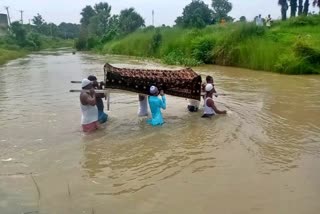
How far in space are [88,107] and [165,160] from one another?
238cm

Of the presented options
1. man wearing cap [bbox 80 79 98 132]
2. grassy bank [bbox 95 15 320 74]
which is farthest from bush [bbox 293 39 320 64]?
man wearing cap [bbox 80 79 98 132]

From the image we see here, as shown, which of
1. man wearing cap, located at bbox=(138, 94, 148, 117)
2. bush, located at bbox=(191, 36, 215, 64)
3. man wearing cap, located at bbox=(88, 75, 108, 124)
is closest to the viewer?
man wearing cap, located at bbox=(88, 75, 108, 124)

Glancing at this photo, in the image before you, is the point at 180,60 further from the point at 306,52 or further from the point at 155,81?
the point at 155,81

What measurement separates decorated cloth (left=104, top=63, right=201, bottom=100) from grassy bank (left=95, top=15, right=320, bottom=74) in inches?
406

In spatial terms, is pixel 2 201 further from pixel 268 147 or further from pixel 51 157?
pixel 268 147

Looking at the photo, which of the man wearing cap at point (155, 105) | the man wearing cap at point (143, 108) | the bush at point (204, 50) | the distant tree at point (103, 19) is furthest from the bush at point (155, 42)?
the distant tree at point (103, 19)

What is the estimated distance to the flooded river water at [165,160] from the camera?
509 centimetres

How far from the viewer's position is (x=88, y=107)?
831 centimetres

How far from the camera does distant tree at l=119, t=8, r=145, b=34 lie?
55688 millimetres

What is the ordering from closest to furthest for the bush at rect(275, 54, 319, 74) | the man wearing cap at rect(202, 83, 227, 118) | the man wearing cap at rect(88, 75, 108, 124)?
the man wearing cap at rect(88, 75, 108, 124)
the man wearing cap at rect(202, 83, 227, 118)
the bush at rect(275, 54, 319, 74)

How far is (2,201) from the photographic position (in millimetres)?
5160

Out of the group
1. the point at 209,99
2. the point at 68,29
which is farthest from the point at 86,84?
the point at 68,29

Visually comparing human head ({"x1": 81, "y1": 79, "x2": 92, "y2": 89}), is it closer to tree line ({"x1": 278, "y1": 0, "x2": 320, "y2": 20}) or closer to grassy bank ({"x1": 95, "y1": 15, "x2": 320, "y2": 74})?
grassy bank ({"x1": 95, "y1": 15, "x2": 320, "y2": 74})

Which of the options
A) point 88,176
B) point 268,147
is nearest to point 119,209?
point 88,176
